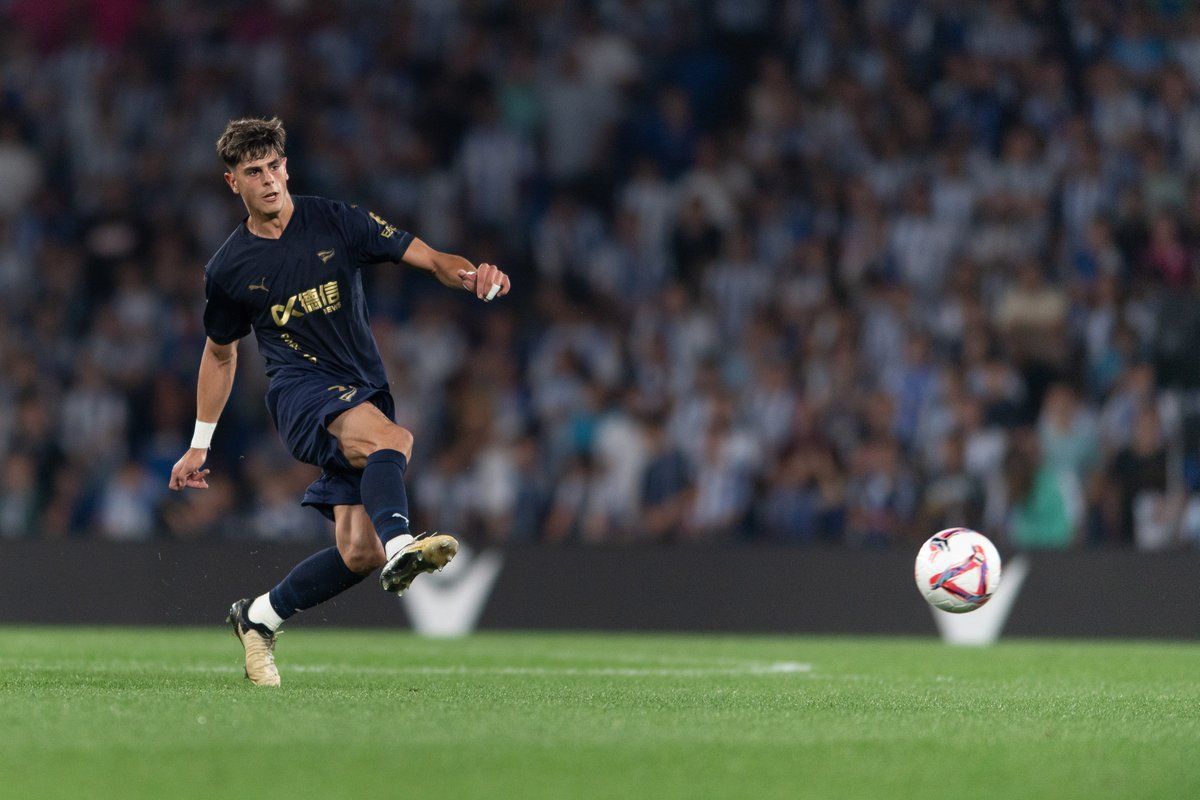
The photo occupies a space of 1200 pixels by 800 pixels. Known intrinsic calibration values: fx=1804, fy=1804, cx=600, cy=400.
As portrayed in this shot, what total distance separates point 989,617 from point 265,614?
681 centimetres

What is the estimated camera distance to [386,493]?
6.50m

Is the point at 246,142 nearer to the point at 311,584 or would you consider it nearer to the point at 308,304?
the point at 308,304

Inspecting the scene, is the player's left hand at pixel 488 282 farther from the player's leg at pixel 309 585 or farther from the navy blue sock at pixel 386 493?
the player's leg at pixel 309 585

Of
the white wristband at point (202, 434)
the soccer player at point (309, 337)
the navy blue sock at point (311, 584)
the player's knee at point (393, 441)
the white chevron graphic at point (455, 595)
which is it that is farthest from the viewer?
the white chevron graphic at point (455, 595)

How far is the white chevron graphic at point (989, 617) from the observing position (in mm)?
12476

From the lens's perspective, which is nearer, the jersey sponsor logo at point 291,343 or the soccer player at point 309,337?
the soccer player at point 309,337

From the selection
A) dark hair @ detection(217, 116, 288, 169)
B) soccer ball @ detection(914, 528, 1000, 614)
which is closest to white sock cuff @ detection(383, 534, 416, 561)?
dark hair @ detection(217, 116, 288, 169)

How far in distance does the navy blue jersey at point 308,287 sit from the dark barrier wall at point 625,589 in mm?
5745

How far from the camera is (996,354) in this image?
45.8 ft

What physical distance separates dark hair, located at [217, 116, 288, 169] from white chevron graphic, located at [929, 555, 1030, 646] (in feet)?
23.2

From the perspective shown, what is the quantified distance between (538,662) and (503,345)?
622 cm

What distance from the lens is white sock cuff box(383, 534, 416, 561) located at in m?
6.20

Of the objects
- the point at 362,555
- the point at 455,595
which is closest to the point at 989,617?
the point at 455,595

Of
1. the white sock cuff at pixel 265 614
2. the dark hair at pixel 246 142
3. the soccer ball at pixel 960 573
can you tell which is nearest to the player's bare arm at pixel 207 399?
the white sock cuff at pixel 265 614
